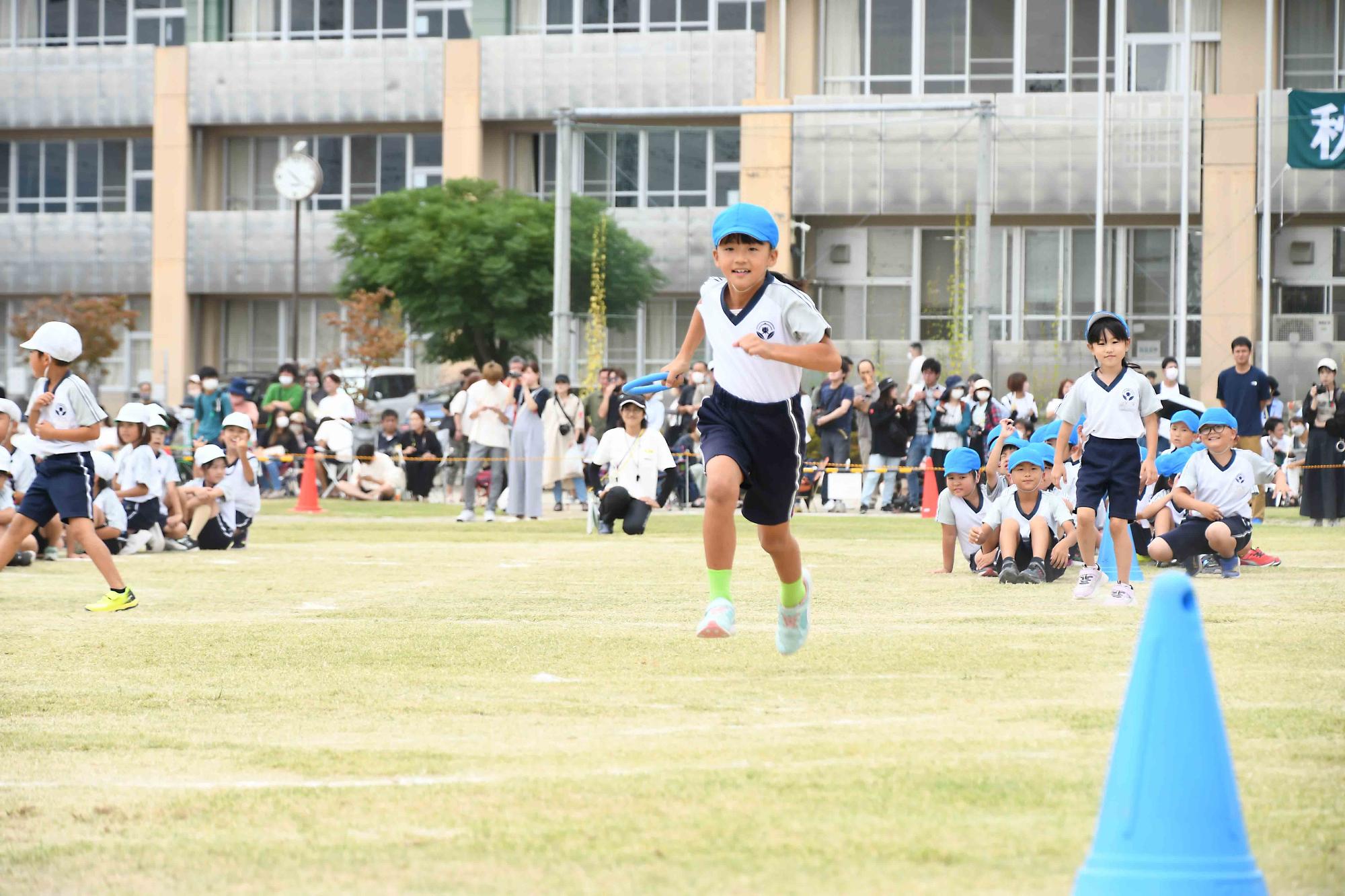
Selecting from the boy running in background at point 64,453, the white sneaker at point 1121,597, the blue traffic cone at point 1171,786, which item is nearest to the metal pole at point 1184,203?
the white sneaker at point 1121,597

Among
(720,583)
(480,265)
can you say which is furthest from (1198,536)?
(480,265)

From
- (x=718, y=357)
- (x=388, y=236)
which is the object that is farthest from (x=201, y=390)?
(x=718, y=357)

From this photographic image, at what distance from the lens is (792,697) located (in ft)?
23.2

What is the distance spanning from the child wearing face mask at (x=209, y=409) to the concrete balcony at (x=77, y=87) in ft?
77.6

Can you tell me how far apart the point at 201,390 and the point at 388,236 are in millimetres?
13154

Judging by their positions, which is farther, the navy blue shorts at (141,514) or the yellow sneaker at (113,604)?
the navy blue shorts at (141,514)

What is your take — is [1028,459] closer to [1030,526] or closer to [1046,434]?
[1030,526]

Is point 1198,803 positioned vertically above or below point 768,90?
below

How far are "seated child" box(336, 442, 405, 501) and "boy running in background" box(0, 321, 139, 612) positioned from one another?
1682 centimetres

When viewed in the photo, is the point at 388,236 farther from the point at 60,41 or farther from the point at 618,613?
the point at 618,613

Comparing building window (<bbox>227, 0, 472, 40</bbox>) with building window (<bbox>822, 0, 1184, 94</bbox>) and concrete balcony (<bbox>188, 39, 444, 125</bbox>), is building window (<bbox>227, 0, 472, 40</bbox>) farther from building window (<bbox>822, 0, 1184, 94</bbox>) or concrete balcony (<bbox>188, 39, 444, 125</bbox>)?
building window (<bbox>822, 0, 1184, 94</bbox>)

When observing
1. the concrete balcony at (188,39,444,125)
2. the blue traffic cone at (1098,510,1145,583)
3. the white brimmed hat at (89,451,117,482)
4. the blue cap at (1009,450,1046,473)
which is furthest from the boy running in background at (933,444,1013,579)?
the concrete balcony at (188,39,444,125)

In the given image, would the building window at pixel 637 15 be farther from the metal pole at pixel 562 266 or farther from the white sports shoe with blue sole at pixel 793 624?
the white sports shoe with blue sole at pixel 793 624

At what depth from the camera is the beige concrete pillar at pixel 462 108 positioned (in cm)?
4612
